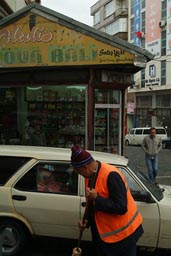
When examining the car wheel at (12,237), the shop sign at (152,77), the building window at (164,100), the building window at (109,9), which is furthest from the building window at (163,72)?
the car wheel at (12,237)

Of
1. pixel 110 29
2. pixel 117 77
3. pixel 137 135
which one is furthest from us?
pixel 110 29

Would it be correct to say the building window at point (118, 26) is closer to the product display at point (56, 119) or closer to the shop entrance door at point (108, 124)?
the shop entrance door at point (108, 124)

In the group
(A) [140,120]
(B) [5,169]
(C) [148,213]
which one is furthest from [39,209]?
(A) [140,120]

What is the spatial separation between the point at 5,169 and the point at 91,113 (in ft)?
17.5

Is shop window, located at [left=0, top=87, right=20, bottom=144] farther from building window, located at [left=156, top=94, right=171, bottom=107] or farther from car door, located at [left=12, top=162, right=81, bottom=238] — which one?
building window, located at [left=156, top=94, right=171, bottom=107]

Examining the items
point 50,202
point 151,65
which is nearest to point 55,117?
point 50,202

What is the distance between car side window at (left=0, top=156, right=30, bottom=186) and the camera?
5191mm

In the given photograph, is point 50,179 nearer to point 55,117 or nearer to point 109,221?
point 109,221

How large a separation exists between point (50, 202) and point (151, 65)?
39791 mm

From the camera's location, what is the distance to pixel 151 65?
43406 mm

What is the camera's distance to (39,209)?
505 centimetres

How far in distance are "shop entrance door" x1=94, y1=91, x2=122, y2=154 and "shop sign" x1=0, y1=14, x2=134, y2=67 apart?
169 centimetres

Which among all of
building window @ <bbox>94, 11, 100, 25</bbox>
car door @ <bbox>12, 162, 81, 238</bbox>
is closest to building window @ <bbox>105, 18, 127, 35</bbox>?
building window @ <bbox>94, 11, 100, 25</bbox>

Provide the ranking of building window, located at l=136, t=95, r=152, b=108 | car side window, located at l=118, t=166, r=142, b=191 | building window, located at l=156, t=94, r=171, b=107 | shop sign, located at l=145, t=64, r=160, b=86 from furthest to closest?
building window, located at l=136, t=95, r=152, b=108
shop sign, located at l=145, t=64, r=160, b=86
building window, located at l=156, t=94, r=171, b=107
car side window, located at l=118, t=166, r=142, b=191
